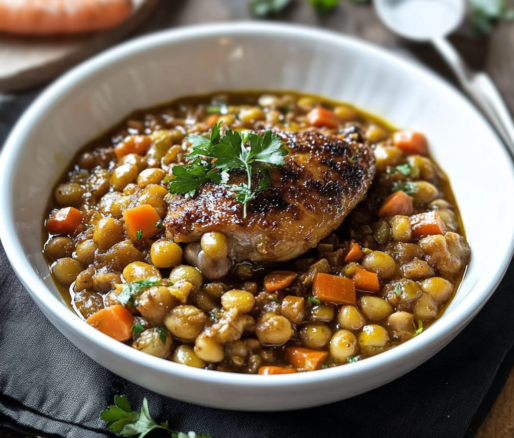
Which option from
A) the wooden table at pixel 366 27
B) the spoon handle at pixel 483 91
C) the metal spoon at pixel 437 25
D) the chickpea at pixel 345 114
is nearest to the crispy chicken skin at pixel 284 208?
the chickpea at pixel 345 114

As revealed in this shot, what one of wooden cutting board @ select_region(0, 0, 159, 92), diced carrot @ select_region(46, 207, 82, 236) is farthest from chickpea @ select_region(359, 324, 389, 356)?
wooden cutting board @ select_region(0, 0, 159, 92)

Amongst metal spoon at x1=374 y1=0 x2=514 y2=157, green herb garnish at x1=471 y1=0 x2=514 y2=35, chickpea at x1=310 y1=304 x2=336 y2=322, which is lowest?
chickpea at x1=310 y1=304 x2=336 y2=322

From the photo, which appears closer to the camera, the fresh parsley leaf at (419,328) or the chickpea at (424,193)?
the fresh parsley leaf at (419,328)

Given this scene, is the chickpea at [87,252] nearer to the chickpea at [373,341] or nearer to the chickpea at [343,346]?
the chickpea at [343,346]

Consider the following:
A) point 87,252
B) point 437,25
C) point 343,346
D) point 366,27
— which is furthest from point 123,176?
point 437,25

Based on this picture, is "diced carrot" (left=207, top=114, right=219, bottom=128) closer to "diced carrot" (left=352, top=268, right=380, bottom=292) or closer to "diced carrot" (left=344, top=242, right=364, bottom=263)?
"diced carrot" (left=344, top=242, right=364, bottom=263)

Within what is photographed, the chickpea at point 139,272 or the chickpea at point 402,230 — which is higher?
the chickpea at point 402,230

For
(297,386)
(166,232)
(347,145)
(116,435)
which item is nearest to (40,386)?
(116,435)
